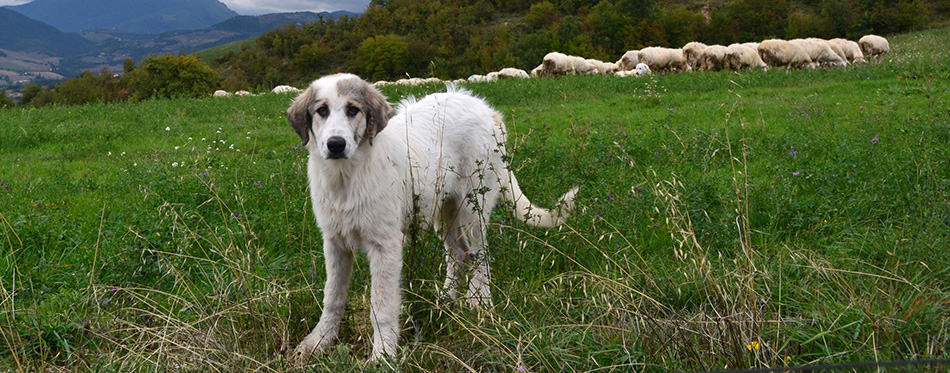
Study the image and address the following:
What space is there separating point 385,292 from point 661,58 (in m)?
26.3

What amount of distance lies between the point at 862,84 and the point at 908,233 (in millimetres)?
11231

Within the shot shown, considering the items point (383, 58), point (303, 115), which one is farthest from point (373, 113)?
point (383, 58)

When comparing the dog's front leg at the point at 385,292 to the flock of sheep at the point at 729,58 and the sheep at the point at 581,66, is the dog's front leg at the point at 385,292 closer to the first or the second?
the flock of sheep at the point at 729,58

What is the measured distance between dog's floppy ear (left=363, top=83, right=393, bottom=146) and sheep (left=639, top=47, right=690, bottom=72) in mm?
25609

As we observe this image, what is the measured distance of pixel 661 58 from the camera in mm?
27266

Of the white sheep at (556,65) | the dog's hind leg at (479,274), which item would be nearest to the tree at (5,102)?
the dog's hind leg at (479,274)

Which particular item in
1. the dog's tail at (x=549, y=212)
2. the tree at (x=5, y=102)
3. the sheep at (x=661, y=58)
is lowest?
the tree at (x=5, y=102)

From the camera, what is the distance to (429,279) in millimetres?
3359

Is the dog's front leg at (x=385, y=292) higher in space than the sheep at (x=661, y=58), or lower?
higher

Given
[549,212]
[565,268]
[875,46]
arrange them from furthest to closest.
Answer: [875,46]
[549,212]
[565,268]

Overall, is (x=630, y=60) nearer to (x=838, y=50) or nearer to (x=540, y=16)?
(x=838, y=50)

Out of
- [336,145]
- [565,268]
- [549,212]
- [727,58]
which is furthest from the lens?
[727,58]

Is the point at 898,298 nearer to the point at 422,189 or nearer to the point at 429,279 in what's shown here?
the point at 429,279

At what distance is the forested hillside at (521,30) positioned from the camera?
54000 mm
